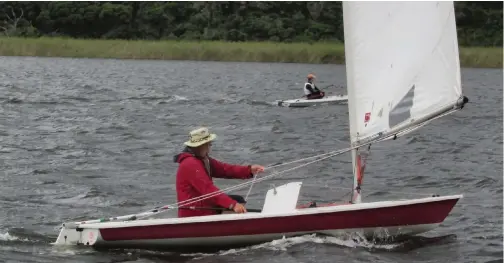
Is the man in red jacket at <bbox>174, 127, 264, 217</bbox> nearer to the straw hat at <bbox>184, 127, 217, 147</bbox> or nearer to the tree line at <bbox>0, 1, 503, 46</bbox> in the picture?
the straw hat at <bbox>184, 127, 217, 147</bbox>

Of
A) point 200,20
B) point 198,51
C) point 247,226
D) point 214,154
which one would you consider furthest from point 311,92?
point 200,20

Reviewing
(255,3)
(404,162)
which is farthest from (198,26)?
(404,162)

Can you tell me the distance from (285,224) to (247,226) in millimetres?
419

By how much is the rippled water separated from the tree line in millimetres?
22833

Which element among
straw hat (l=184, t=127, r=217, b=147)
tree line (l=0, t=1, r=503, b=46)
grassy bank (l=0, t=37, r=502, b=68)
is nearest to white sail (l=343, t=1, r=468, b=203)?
straw hat (l=184, t=127, r=217, b=147)

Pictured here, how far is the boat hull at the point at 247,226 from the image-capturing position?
37.4 ft

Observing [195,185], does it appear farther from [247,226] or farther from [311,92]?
[311,92]

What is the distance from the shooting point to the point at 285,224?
11500 millimetres

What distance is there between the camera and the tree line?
64812 mm

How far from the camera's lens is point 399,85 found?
11469mm

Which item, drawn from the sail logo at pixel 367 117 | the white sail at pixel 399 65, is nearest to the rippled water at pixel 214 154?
the sail logo at pixel 367 117

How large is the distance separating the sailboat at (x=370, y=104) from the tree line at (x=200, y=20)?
5268 cm

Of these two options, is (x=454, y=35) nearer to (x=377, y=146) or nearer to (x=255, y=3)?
(x=377, y=146)

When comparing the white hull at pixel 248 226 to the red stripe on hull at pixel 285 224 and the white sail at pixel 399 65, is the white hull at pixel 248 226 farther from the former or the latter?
the white sail at pixel 399 65
